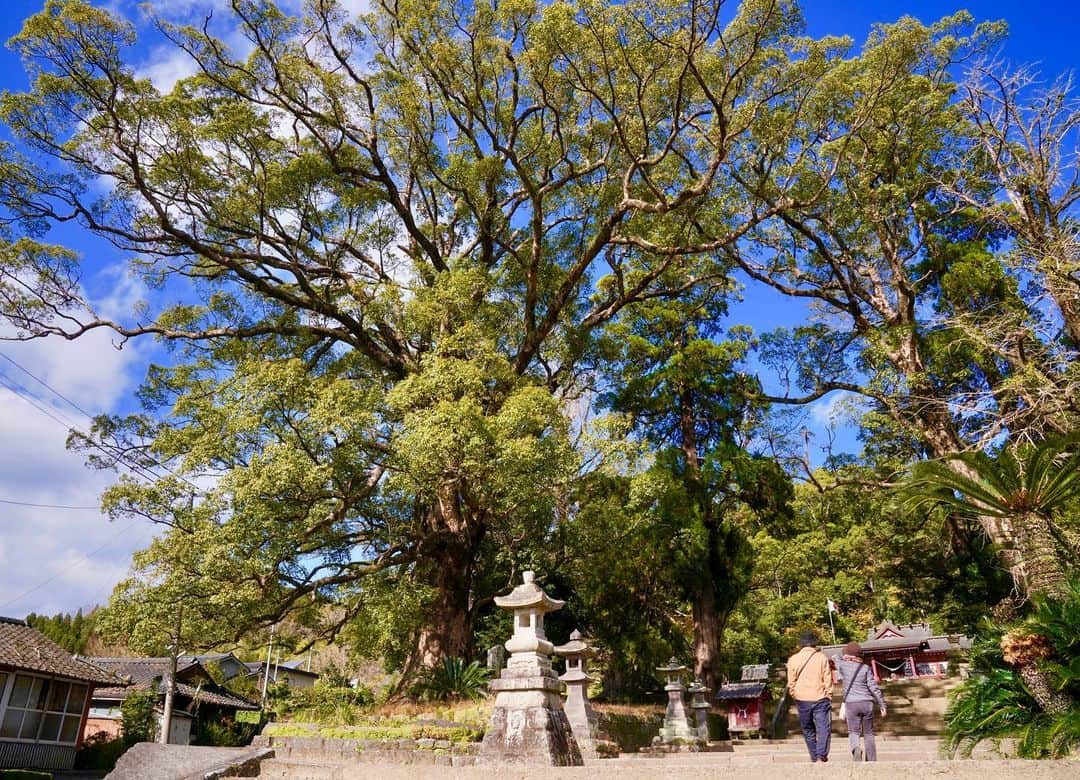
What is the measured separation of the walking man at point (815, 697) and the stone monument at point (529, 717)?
2.41 metres

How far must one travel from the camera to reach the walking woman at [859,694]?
604 centimetres

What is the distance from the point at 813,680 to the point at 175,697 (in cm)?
2282

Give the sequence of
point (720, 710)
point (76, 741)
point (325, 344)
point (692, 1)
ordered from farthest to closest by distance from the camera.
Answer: point (76, 741) → point (325, 344) → point (720, 710) → point (692, 1)

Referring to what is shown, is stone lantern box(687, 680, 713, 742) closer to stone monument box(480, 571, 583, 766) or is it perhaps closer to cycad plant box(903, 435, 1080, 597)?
stone monument box(480, 571, 583, 766)

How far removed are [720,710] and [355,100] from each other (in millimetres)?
16427

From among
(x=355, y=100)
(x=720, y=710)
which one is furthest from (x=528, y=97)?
(x=720, y=710)

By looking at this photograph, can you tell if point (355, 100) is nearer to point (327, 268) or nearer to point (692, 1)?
point (327, 268)

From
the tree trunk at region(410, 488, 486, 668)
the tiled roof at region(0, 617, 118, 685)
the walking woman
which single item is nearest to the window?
the tiled roof at region(0, 617, 118, 685)

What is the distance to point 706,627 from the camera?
1533 centimetres

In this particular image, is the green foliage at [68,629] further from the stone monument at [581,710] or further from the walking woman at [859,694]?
the walking woman at [859,694]

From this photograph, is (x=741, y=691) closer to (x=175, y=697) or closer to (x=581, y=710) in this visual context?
(x=581, y=710)

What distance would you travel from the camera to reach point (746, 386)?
17234mm

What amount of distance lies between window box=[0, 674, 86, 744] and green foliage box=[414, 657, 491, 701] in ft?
38.4

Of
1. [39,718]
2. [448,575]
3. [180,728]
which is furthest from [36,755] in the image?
[448,575]
